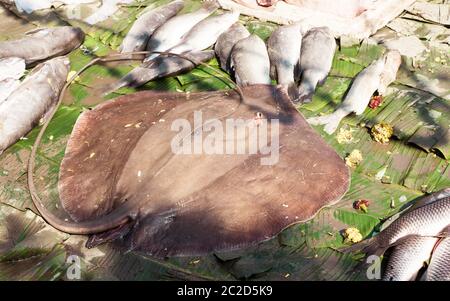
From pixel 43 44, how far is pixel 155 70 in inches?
59.0

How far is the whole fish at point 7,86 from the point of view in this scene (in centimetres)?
596

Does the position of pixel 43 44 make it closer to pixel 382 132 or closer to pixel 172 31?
pixel 172 31

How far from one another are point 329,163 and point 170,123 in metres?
1.39

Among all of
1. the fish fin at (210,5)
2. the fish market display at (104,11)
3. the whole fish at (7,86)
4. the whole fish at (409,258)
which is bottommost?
the fish market display at (104,11)

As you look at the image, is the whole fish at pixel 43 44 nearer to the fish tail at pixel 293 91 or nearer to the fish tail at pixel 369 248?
the fish tail at pixel 293 91

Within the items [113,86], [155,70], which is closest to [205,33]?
[155,70]

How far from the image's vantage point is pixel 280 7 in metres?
7.48

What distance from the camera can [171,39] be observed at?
700 centimetres

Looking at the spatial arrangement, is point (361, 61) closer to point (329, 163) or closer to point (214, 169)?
point (329, 163)

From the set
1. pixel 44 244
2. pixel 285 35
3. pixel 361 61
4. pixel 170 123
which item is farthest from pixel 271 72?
pixel 44 244

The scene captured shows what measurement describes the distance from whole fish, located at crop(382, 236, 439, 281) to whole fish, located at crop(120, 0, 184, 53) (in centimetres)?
411

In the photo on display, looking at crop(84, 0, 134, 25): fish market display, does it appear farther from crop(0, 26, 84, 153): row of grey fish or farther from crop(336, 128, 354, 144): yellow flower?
crop(336, 128, 354, 144): yellow flower

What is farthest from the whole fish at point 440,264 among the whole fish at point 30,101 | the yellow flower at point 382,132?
the whole fish at point 30,101

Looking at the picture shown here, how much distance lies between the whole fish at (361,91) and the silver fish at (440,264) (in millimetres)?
1830
